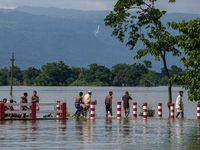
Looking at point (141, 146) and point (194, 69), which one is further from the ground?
point (194, 69)

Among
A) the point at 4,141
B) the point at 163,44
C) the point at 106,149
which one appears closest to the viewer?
the point at 106,149

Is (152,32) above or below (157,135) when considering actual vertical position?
above

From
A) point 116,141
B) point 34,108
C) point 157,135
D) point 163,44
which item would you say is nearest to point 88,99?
point 34,108

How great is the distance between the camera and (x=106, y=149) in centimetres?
1151

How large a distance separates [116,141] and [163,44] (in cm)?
1691

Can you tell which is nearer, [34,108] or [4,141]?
[4,141]

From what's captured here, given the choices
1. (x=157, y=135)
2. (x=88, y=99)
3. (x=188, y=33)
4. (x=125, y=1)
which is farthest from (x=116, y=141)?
(x=125, y=1)

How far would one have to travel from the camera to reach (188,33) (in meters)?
21.3

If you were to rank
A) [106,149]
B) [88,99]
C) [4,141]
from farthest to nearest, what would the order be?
[88,99], [4,141], [106,149]

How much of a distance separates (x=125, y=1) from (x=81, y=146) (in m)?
20.4

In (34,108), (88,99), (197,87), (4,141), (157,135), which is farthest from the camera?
(88,99)

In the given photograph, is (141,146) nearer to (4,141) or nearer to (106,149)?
(106,149)

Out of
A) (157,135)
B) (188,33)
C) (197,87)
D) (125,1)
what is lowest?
(157,135)

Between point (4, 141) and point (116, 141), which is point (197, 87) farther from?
point (4, 141)
